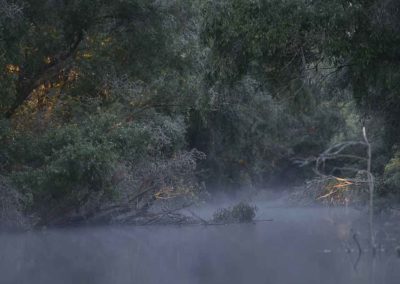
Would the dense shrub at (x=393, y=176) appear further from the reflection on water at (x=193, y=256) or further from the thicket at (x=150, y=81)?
the reflection on water at (x=193, y=256)

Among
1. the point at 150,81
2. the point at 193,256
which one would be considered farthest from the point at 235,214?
the point at 193,256

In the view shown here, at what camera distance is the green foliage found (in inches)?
1123

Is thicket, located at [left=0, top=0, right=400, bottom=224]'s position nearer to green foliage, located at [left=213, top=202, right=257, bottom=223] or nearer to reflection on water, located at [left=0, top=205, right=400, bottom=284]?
reflection on water, located at [left=0, top=205, right=400, bottom=284]

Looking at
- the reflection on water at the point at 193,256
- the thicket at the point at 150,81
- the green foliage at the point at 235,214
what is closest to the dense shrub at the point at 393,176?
the thicket at the point at 150,81

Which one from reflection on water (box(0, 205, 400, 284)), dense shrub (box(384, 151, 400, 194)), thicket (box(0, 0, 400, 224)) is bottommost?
reflection on water (box(0, 205, 400, 284))

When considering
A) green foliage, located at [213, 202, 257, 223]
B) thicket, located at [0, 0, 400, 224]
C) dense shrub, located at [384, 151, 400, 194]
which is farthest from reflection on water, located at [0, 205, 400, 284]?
dense shrub, located at [384, 151, 400, 194]

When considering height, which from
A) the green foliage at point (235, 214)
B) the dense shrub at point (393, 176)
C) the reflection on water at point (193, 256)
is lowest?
the reflection on water at point (193, 256)

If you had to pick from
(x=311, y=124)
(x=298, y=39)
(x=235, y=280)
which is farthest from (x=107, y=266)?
(x=311, y=124)

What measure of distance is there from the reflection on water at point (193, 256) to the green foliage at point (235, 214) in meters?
0.29

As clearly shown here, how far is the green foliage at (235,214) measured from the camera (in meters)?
28.5

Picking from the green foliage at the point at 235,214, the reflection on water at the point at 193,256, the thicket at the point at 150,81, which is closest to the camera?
the thicket at the point at 150,81

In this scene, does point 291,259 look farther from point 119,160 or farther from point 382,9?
point 382,9

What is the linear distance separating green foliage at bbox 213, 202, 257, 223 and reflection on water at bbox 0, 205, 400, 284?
29cm

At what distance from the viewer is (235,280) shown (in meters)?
16.0
